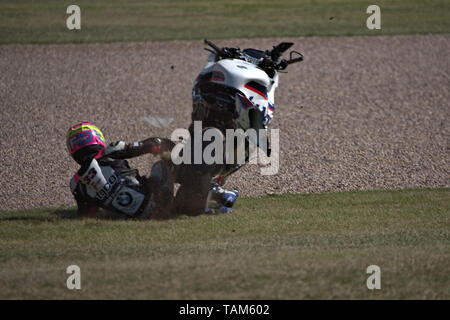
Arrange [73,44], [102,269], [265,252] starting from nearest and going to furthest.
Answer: [102,269] < [265,252] < [73,44]

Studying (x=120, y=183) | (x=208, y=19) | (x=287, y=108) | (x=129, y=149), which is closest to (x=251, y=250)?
(x=120, y=183)

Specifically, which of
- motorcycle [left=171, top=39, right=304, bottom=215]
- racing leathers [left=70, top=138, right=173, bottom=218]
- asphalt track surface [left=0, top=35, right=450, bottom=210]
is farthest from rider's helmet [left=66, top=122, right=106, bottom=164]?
asphalt track surface [left=0, top=35, right=450, bottom=210]

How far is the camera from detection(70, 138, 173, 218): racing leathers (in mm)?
7254

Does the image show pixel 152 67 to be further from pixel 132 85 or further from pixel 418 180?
pixel 418 180

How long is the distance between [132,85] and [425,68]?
6587 millimetres

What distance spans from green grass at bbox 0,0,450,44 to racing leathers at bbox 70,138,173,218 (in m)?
10.8

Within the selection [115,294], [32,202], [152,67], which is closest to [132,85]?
[152,67]

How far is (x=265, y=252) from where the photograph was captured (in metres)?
6.37

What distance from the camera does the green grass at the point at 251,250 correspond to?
5246 millimetres

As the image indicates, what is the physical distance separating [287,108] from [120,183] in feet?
21.7

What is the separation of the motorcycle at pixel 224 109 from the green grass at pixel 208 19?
34.0 feet

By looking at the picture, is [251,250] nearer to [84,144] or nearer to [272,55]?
[84,144]

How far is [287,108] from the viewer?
13398 millimetres
